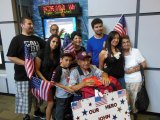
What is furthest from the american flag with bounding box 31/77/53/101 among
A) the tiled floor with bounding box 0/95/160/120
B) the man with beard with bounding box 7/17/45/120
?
the tiled floor with bounding box 0/95/160/120

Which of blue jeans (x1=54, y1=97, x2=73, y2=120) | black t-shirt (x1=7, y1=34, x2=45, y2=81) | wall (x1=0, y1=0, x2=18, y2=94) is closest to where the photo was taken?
blue jeans (x1=54, y1=97, x2=73, y2=120)

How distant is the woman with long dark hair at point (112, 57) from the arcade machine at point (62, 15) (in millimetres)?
1182

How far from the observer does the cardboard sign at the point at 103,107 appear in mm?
1653

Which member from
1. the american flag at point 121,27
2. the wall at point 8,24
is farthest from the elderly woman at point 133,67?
the wall at point 8,24

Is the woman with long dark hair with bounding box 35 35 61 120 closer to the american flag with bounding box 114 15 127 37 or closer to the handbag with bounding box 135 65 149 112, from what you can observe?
the american flag with bounding box 114 15 127 37

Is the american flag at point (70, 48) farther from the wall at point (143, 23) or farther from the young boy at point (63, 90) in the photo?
the wall at point (143, 23)

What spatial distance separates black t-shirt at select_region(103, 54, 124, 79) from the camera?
6.93ft

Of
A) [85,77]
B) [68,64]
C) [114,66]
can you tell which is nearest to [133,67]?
[114,66]

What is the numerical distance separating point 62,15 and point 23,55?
126 cm

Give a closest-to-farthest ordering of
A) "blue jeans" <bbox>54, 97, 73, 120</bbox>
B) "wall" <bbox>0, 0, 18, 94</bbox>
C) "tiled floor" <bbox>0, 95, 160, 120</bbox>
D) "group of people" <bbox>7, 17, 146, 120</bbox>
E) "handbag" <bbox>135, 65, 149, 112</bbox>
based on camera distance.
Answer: "group of people" <bbox>7, 17, 146, 120</bbox>
"blue jeans" <bbox>54, 97, 73, 120</bbox>
"handbag" <bbox>135, 65, 149, 112</bbox>
"tiled floor" <bbox>0, 95, 160, 120</bbox>
"wall" <bbox>0, 0, 18, 94</bbox>

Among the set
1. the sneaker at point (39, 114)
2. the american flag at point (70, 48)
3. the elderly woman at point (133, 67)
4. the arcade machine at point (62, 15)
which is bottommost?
the sneaker at point (39, 114)

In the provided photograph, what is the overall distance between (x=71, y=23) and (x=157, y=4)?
1.52 meters

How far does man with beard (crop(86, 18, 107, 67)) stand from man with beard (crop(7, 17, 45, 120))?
706 millimetres

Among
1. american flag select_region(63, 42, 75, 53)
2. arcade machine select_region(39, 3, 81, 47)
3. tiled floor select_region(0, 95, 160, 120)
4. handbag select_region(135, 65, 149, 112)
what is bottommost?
tiled floor select_region(0, 95, 160, 120)
